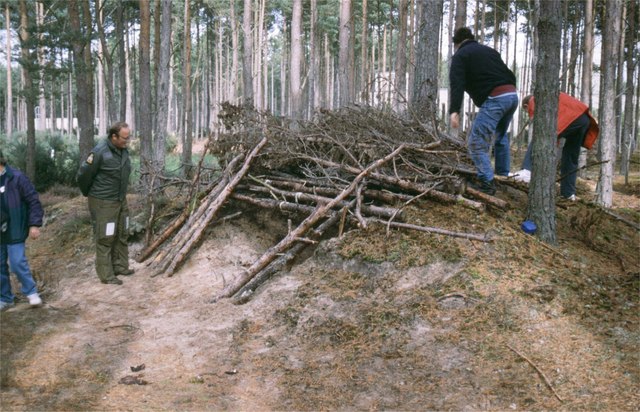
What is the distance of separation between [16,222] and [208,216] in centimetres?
223

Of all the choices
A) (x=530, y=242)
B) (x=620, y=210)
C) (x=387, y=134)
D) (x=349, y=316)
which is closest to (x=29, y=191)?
(x=349, y=316)

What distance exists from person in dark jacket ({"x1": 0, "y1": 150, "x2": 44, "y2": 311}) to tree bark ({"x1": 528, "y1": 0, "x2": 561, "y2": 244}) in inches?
208

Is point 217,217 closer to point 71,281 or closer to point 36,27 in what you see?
point 71,281

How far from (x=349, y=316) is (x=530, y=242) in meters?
1.99

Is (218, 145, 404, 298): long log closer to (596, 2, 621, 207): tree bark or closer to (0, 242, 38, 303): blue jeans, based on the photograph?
(0, 242, 38, 303): blue jeans

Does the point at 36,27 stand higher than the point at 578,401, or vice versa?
the point at 36,27

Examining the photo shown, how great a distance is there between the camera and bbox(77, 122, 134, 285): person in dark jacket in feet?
21.4

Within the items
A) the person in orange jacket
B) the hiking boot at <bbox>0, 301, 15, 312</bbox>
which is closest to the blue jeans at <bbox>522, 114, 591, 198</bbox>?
the person in orange jacket

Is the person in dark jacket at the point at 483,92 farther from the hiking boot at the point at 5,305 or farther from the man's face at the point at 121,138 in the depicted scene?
the hiking boot at the point at 5,305

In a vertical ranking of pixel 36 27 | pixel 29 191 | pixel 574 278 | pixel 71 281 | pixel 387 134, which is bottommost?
pixel 71 281

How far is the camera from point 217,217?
725 cm

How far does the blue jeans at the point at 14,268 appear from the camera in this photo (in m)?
5.65

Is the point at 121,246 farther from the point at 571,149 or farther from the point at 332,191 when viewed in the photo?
the point at 571,149

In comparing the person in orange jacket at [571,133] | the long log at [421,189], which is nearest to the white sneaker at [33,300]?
the long log at [421,189]
